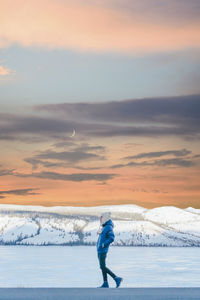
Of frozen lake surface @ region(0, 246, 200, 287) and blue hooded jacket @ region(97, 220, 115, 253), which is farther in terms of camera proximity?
frozen lake surface @ region(0, 246, 200, 287)

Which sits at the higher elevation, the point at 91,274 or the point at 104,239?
the point at 104,239

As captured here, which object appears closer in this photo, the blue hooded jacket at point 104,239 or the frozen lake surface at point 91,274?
the blue hooded jacket at point 104,239

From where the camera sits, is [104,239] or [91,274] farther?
[91,274]
